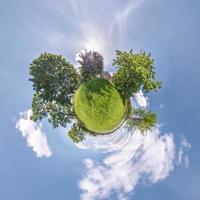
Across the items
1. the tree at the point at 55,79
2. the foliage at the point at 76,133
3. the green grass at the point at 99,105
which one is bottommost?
the green grass at the point at 99,105

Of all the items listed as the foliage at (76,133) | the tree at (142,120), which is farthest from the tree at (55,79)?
the tree at (142,120)

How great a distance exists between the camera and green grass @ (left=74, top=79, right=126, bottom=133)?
2953cm

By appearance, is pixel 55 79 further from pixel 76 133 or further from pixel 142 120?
pixel 142 120

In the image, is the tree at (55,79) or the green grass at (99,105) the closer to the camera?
the green grass at (99,105)

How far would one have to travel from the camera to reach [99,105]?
29.5m

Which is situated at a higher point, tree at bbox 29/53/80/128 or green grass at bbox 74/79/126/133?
tree at bbox 29/53/80/128

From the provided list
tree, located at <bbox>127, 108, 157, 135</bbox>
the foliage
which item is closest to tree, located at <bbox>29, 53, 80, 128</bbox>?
the foliage

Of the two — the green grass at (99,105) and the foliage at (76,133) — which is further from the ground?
the foliage at (76,133)

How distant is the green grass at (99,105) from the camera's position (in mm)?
29531

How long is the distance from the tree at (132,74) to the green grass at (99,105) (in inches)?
32.6

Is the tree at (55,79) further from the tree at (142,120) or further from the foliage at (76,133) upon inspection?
the tree at (142,120)

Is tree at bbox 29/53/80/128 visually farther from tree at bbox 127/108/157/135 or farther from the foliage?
tree at bbox 127/108/157/135

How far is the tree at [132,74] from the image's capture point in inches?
1229

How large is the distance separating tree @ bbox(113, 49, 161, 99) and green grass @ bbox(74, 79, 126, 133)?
2.71 ft
